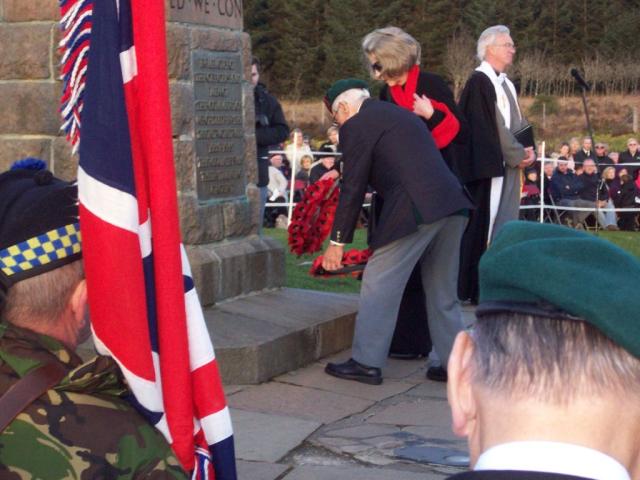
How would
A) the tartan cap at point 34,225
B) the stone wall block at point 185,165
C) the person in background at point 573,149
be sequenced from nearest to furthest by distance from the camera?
the tartan cap at point 34,225 → the stone wall block at point 185,165 → the person in background at point 573,149

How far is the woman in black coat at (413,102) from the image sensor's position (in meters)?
6.80

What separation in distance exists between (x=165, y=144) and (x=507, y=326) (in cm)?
127

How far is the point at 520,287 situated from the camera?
148 centimetres

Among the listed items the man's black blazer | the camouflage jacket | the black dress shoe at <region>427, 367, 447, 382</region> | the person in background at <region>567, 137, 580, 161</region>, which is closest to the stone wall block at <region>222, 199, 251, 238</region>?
→ the black dress shoe at <region>427, 367, 447, 382</region>

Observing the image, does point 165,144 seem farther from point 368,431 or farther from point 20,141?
point 20,141

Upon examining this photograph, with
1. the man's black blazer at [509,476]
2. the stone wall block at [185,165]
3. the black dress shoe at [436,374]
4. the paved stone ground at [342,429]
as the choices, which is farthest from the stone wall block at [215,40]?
the man's black blazer at [509,476]

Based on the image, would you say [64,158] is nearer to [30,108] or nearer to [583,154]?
[30,108]

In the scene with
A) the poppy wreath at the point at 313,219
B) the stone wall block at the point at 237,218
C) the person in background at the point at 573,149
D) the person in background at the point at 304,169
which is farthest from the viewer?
the person in background at the point at 573,149

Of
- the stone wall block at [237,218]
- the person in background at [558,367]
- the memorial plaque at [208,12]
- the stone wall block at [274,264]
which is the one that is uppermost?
the memorial plaque at [208,12]

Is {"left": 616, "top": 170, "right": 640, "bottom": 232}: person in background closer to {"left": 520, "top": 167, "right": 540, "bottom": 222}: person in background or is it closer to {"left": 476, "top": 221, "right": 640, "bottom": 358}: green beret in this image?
{"left": 520, "top": 167, "right": 540, "bottom": 222}: person in background

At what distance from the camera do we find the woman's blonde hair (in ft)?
22.2

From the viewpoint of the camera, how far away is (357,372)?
258 inches

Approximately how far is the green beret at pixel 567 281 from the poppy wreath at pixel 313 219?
5.99m

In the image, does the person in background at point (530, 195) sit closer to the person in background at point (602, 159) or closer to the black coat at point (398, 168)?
the person in background at point (602, 159)
